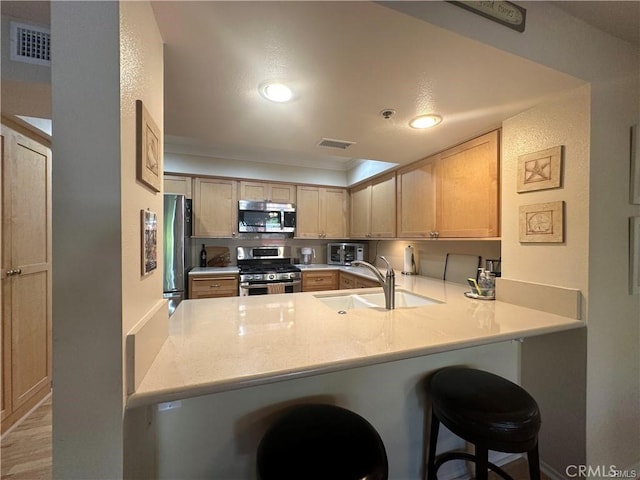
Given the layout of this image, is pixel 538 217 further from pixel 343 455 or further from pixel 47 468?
pixel 47 468

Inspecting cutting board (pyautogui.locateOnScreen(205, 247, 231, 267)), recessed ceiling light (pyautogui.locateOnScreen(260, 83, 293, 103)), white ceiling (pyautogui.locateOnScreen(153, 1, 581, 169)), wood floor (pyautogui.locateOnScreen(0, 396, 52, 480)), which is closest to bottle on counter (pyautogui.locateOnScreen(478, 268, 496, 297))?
white ceiling (pyautogui.locateOnScreen(153, 1, 581, 169))

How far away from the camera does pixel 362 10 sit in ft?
2.73

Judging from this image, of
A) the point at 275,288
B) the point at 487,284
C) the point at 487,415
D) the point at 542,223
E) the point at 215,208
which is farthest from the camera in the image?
the point at 215,208

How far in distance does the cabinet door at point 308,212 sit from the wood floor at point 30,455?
2.93m

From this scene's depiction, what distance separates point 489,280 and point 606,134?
38.6 inches

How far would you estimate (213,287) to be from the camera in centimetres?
303

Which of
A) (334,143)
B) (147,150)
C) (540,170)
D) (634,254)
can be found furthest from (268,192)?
(634,254)

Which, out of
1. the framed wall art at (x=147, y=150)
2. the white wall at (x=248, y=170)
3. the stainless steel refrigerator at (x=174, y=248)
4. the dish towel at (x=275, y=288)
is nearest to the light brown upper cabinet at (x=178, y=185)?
the white wall at (x=248, y=170)

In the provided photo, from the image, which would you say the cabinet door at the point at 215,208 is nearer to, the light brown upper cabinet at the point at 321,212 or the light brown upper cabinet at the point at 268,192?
the light brown upper cabinet at the point at 268,192

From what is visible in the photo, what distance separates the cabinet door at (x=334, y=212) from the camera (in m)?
3.88

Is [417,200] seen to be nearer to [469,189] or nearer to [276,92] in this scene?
[469,189]

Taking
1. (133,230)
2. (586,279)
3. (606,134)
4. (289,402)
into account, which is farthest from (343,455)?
(606,134)

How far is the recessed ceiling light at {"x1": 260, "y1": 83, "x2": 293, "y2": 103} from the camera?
4.06 feet

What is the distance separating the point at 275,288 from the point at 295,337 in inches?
86.7
